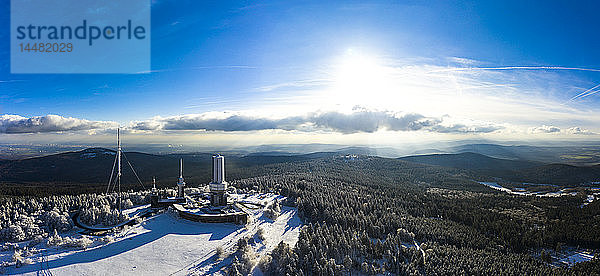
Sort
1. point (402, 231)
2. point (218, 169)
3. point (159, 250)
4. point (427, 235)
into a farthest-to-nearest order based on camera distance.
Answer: point (218, 169), point (427, 235), point (402, 231), point (159, 250)

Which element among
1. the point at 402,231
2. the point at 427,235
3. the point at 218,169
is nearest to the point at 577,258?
the point at 427,235

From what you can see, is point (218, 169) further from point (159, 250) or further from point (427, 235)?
point (427, 235)

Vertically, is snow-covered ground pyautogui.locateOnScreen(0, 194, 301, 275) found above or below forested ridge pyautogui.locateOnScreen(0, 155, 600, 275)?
above

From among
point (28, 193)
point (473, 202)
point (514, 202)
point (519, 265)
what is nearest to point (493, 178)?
point (514, 202)

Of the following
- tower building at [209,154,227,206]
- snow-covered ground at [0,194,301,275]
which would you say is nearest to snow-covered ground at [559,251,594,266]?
snow-covered ground at [0,194,301,275]

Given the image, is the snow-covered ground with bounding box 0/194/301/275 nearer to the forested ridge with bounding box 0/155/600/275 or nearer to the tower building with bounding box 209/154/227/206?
the forested ridge with bounding box 0/155/600/275

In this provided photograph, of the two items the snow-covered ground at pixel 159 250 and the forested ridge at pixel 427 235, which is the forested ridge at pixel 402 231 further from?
the snow-covered ground at pixel 159 250

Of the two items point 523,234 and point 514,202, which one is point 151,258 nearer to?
point 523,234
